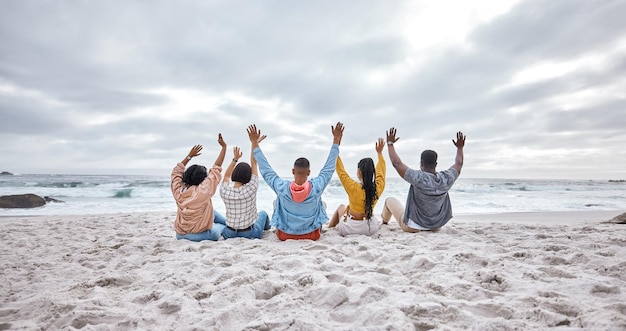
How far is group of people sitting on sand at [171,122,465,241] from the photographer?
468 cm

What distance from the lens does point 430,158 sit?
5.12m

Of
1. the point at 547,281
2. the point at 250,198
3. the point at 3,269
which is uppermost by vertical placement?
the point at 250,198

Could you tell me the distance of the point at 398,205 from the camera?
5902 millimetres

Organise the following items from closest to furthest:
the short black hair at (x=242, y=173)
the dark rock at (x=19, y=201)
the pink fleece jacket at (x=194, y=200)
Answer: the pink fleece jacket at (x=194, y=200) → the short black hair at (x=242, y=173) → the dark rock at (x=19, y=201)

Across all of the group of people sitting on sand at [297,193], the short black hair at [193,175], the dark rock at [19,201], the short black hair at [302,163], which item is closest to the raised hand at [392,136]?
the group of people sitting on sand at [297,193]

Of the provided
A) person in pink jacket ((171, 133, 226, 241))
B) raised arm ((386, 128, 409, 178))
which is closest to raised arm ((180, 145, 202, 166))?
person in pink jacket ((171, 133, 226, 241))

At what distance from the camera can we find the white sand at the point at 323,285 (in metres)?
2.11

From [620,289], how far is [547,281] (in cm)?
44

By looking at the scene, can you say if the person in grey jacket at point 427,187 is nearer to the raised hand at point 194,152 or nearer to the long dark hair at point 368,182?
the long dark hair at point 368,182

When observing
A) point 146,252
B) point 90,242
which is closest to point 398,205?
point 146,252

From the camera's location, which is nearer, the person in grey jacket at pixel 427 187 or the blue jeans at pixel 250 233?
the person in grey jacket at pixel 427 187

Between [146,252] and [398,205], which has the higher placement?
[398,205]

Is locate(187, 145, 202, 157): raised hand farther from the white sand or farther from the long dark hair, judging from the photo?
the long dark hair

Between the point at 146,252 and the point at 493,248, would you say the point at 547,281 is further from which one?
the point at 146,252
